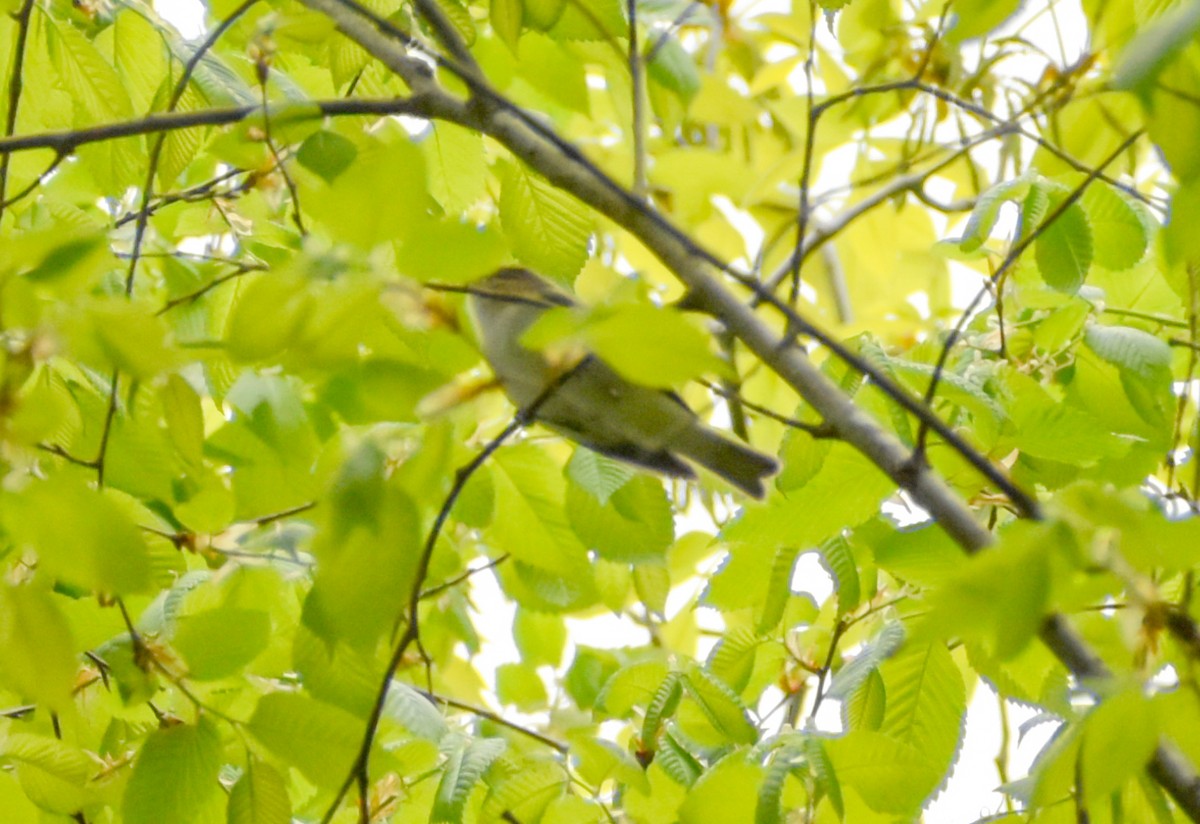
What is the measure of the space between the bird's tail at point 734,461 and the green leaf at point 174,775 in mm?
1227

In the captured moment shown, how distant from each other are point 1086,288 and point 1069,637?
3.23ft

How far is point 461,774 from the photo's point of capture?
169cm

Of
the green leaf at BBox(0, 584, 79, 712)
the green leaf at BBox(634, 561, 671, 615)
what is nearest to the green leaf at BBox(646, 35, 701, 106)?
the green leaf at BBox(634, 561, 671, 615)

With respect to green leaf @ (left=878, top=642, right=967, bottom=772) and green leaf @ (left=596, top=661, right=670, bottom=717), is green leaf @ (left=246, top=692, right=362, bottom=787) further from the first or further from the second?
green leaf @ (left=878, top=642, right=967, bottom=772)

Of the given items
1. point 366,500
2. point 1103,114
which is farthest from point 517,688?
point 366,500

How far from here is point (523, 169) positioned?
166 centimetres

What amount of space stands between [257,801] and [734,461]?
4.09ft

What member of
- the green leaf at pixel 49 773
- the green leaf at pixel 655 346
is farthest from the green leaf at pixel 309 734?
the green leaf at pixel 655 346

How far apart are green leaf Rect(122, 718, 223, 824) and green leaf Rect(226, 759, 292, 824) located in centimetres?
5

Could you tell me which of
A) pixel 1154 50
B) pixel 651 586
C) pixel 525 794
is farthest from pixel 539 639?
pixel 1154 50

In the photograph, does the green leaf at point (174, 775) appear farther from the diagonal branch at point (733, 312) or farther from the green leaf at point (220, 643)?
the diagonal branch at point (733, 312)

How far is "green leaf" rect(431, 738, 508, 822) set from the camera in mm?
1626

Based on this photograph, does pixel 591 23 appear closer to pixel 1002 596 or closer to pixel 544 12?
pixel 544 12

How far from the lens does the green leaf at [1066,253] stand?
1698 millimetres
